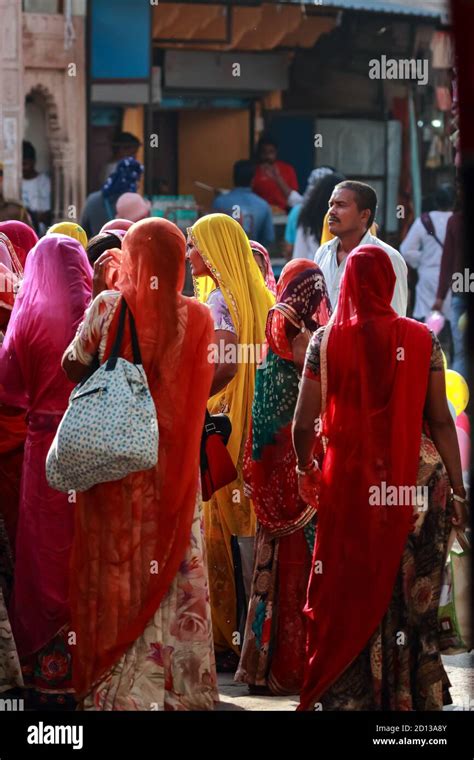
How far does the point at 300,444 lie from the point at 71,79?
10.3m

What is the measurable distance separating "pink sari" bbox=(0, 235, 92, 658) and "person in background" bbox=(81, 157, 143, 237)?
16.1 ft

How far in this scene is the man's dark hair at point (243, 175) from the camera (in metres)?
13.1

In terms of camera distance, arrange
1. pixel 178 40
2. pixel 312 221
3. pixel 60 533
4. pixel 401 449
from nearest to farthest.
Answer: pixel 401 449
pixel 60 533
pixel 312 221
pixel 178 40

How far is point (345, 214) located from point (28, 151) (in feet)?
26.6

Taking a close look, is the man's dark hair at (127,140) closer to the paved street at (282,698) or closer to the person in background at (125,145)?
the person in background at (125,145)

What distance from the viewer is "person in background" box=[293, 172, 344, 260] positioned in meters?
10.0

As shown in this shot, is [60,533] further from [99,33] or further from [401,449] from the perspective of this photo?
[99,33]

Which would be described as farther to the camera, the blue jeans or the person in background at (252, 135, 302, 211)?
the person in background at (252, 135, 302, 211)

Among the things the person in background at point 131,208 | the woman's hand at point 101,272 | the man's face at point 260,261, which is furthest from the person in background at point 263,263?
the person in background at point 131,208

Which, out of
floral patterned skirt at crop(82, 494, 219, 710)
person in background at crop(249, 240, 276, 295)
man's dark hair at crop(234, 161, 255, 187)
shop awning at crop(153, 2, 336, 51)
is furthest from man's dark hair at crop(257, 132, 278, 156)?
floral patterned skirt at crop(82, 494, 219, 710)

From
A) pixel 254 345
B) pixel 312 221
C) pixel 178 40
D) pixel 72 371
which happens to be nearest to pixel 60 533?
pixel 72 371

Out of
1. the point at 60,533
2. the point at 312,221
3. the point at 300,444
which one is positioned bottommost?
the point at 60,533

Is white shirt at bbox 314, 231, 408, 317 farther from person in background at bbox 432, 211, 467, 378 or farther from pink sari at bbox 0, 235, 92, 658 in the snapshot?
person in background at bbox 432, 211, 467, 378

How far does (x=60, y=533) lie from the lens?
5055 millimetres
